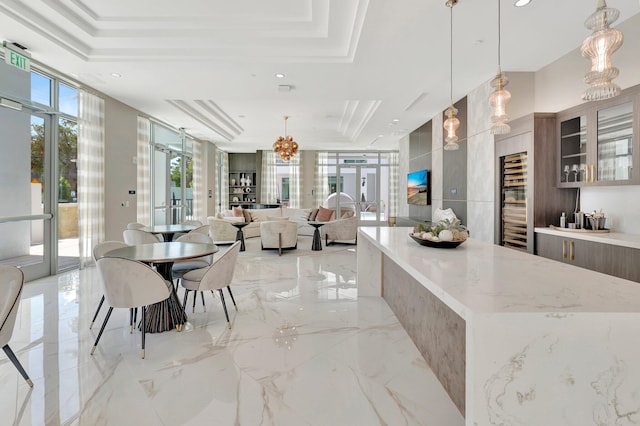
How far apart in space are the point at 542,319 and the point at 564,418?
0.33 meters

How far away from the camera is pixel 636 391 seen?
1.09m

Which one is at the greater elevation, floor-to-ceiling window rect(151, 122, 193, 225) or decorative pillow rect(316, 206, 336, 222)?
floor-to-ceiling window rect(151, 122, 193, 225)

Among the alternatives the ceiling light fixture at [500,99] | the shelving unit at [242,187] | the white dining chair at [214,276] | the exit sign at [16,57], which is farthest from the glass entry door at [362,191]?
the ceiling light fixture at [500,99]

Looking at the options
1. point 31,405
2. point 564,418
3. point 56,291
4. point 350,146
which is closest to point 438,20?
Answer: point 564,418

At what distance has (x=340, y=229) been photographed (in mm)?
7941

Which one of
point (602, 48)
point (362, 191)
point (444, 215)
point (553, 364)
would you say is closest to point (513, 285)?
point (553, 364)

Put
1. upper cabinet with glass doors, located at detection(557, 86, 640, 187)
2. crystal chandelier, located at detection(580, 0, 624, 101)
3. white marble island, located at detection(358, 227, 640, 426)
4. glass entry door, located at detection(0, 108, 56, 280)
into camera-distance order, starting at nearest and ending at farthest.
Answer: white marble island, located at detection(358, 227, 640, 426) < crystal chandelier, located at detection(580, 0, 624, 101) < upper cabinet with glass doors, located at detection(557, 86, 640, 187) < glass entry door, located at detection(0, 108, 56, 280)

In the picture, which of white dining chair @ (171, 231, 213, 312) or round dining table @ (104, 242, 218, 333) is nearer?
round dining table @ (104, 242, 218, 333)

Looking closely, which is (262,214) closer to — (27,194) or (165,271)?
(27,194)

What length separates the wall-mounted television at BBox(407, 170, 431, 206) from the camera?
315 inches

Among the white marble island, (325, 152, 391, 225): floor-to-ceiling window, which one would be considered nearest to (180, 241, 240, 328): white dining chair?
the white marble island

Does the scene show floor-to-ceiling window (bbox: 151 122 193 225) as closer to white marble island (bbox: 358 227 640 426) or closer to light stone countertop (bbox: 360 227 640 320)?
light stone countertop (bbox: 360 227 640 320)

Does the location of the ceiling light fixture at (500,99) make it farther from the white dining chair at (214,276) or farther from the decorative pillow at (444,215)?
the decorative pillow at (444,215)

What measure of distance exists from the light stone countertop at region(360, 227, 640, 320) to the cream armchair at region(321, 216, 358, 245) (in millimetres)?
5624
